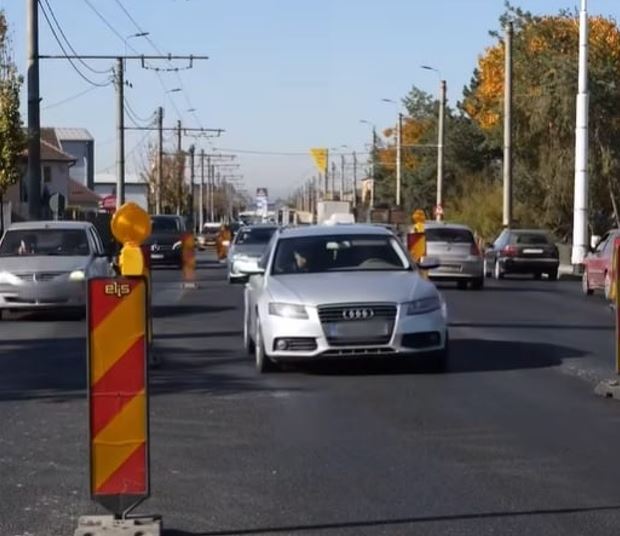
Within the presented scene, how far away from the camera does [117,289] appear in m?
7.61

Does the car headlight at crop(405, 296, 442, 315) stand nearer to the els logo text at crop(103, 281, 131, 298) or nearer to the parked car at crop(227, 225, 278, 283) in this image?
the els logo text at crop(103, 281, 131, 298)

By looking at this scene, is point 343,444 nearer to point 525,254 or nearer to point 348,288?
point 348,288

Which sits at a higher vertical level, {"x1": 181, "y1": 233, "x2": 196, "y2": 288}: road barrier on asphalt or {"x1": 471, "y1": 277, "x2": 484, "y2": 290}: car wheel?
{"x1": 181, "y1": 233, "x2": 196, "y2": 288}: road barrier on asphalt

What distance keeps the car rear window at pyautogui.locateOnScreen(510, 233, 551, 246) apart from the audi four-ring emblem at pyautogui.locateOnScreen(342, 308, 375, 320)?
2791 cm

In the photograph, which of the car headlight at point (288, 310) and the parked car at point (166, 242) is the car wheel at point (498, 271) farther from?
the car headlight at point (288, 310)

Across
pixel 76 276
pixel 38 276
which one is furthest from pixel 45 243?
pixel 76 276

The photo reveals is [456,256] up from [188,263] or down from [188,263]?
up

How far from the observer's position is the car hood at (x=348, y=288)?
1498 centimetres

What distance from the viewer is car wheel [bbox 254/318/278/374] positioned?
1543 cm

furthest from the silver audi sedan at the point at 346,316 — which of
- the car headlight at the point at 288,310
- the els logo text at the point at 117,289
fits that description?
the els logo text at the point at 117,289

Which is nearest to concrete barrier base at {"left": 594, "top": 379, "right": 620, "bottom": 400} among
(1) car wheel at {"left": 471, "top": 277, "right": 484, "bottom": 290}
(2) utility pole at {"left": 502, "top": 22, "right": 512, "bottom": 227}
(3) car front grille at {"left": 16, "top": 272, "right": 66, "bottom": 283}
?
(3) car front grille at {"left": 16, "top": 272, "right": 66, "bottom": 283}

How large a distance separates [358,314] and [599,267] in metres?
18.1

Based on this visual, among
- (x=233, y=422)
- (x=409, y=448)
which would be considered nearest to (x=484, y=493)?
(x=409, y=448)

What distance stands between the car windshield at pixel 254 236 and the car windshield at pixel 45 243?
13795 mm
